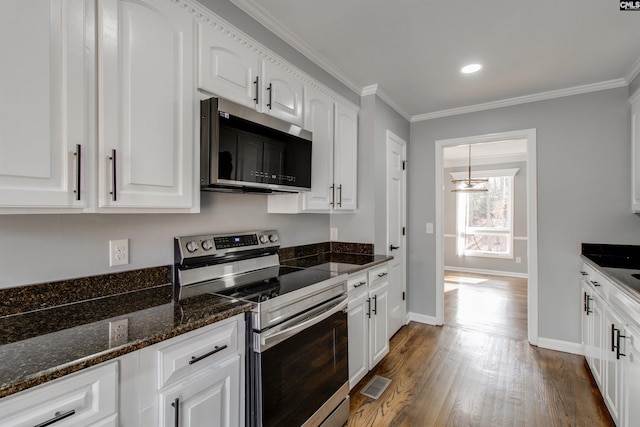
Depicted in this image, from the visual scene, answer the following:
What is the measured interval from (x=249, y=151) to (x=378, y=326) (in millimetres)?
1796

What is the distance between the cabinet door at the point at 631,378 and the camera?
5.03 feet

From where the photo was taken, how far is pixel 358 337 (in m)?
2.32

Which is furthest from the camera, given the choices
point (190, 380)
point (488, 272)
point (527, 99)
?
point (488, 272)

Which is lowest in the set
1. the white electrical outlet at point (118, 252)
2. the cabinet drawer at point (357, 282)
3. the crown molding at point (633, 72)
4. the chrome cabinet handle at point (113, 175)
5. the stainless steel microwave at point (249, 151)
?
the cabinet drawer at point (357, 282)

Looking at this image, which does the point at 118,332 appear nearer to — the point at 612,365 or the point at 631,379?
the point at 631,379

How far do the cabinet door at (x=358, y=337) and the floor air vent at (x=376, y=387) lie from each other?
0.29 feet

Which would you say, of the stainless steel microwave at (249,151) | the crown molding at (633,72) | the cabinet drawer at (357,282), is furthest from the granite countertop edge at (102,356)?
the crown molding at (633,72)

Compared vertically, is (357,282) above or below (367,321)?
above

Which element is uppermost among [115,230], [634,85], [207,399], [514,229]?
[634,85]

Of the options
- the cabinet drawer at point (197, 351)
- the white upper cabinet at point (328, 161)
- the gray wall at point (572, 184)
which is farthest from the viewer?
the gray wall at point (572, 184)

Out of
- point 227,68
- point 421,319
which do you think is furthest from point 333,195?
point 421,319

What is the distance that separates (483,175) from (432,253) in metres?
3.72

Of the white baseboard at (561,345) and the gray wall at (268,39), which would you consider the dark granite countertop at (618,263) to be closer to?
the white baseboard at (561,345)

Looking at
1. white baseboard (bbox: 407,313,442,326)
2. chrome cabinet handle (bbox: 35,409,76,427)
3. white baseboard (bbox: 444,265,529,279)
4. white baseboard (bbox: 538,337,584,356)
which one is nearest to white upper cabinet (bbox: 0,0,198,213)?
chrome cabinet handle (bbox: 35,409,76,427)
